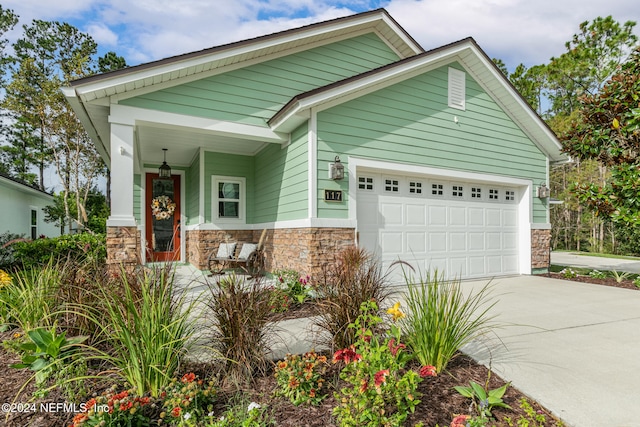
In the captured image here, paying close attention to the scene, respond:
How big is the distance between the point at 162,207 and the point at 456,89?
828 cm

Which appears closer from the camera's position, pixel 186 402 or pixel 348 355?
pixel 186 402

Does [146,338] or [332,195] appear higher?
[332,195]

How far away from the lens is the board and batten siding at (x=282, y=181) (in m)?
6.10

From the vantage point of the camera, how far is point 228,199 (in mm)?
8391

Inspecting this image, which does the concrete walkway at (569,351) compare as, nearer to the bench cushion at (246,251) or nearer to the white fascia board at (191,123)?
the bench cushion at (246,251)

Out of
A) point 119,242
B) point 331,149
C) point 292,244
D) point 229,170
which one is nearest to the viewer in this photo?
point 119,242

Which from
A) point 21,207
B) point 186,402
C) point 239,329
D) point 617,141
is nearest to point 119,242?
point 239,329

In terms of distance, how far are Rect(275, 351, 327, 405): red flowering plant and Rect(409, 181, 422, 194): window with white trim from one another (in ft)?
17.3

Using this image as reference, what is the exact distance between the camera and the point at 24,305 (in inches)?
130

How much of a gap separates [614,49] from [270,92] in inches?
823

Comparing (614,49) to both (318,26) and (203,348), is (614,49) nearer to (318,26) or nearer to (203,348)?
(318,26)

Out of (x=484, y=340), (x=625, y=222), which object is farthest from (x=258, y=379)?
(x=625, y=222)

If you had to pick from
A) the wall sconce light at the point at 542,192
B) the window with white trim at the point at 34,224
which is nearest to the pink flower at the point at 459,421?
the wall sconce light at the point at 542,192

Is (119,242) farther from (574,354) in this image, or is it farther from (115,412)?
(574,354)
